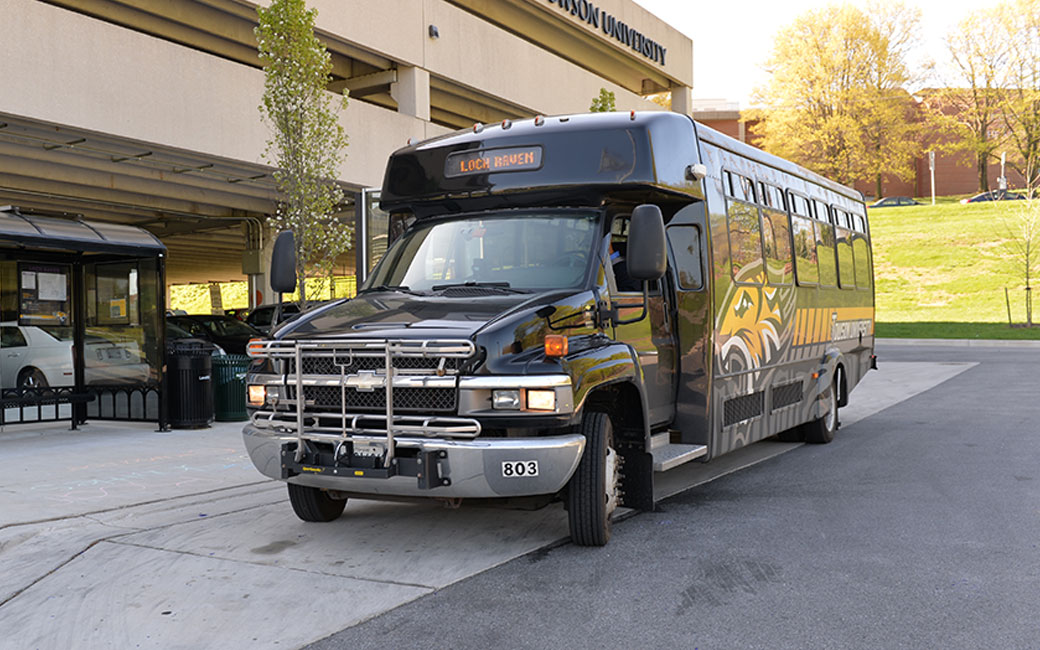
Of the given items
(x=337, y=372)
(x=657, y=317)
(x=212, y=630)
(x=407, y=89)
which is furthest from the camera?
(x=407, y=89)

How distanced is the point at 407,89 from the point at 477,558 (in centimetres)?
1752

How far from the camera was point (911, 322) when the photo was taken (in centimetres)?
3738

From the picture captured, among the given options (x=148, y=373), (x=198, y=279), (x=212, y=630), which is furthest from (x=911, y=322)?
(x=198, y=279)

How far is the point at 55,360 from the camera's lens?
1345 centimetres

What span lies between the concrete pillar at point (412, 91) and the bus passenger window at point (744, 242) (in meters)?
14.3

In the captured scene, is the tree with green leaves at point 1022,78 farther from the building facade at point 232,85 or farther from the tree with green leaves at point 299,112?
the tree with green leaves at point 299,112

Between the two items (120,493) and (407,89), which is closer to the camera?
(120,493)

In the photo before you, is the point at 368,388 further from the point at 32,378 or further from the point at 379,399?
the point at 32,378

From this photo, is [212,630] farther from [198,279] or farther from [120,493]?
[198,279]

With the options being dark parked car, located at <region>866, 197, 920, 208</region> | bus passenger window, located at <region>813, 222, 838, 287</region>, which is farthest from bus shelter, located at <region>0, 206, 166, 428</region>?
dark parked car, located at <region>866, 197, 920, 208</region>

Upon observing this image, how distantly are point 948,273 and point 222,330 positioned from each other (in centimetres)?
3503

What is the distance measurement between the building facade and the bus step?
195 inches

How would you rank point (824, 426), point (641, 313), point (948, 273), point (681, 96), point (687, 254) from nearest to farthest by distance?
point (641, 313), point (687, 254), point (824, 426), point (681, 96), point (948, 273)

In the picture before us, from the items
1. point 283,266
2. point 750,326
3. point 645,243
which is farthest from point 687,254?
point 283,266
